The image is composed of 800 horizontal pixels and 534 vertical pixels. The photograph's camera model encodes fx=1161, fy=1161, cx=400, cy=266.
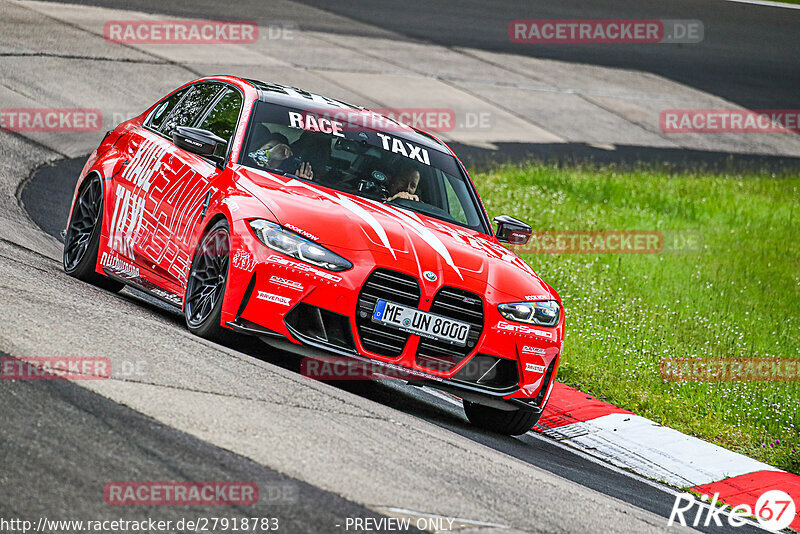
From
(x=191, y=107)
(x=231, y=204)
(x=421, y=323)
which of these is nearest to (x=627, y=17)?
(x=191, y=107)

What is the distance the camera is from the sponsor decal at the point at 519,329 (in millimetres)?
7066

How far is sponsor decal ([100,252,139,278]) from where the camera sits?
27.2ft

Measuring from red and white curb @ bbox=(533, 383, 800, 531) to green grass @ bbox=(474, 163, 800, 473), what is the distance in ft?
1.01

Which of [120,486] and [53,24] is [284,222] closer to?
[120,486]

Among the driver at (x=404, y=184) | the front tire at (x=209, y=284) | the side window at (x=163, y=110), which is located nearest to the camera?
the front tire at (x=209, y=284)

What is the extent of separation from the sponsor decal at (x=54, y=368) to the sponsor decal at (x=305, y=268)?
1.23 meters

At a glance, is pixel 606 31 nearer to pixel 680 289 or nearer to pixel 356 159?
pixel 680 289

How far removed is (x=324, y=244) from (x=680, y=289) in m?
7.18

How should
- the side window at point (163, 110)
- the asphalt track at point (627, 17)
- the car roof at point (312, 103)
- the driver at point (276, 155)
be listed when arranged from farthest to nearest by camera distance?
the asphalt track at point (627, 17) < the side window at point (163, 110) < the car roof at point (312, 103) < the driver at point (276, 155)

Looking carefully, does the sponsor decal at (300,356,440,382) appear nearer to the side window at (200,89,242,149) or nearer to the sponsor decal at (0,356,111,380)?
the sponsor decal at (0,356,111,380)

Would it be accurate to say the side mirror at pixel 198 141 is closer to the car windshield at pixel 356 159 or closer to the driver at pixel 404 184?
the car windshield at pixel 356 159

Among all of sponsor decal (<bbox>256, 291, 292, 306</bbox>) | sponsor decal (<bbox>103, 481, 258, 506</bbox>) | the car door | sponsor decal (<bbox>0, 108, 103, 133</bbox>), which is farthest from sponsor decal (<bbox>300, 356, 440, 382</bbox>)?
sponsor decal (<bbox>0, 108, 103, 133</bbox>)

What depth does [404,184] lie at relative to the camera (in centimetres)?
815

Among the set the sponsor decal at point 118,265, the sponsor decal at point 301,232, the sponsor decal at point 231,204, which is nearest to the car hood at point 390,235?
the sponsor decal at point 301,232
